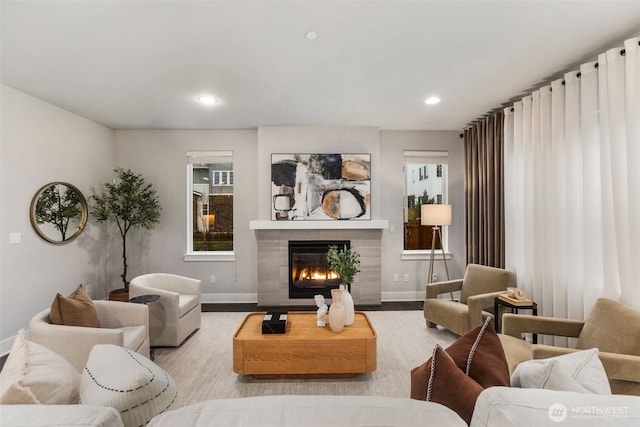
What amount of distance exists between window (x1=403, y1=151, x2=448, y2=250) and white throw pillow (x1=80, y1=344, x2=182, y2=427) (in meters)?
4.37

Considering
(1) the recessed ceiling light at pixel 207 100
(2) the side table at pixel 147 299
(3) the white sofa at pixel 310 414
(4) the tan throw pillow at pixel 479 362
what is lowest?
(2) the side table at pixel 147 299

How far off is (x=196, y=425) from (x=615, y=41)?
352cm

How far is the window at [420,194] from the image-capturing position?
5.00 metres

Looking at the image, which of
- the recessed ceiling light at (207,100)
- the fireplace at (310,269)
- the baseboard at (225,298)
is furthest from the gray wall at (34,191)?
the fireplace at (310,269)

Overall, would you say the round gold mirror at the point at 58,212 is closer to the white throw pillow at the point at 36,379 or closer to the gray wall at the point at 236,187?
the gray wall at the point at 236,187

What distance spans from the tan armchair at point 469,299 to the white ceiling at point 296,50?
6.49ft

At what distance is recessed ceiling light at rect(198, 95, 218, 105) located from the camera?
11.3ft

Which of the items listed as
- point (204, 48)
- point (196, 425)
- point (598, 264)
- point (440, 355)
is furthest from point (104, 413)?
point (598, 264)

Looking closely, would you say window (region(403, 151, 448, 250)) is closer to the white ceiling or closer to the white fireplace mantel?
the white fireplace mantel

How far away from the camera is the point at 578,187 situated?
2.78 meters

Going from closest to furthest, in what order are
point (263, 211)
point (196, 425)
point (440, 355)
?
point (196, 425) < point (440, 355) < point (263, 211)

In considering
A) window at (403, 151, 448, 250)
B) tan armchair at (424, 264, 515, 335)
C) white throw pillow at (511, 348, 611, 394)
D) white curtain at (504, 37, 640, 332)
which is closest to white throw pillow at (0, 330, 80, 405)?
white throw pillow at (511, 348, 611, 394)

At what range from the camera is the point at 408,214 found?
16.4 feet

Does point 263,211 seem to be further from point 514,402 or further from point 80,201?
point 514,402
